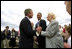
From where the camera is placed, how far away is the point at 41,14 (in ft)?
17.3

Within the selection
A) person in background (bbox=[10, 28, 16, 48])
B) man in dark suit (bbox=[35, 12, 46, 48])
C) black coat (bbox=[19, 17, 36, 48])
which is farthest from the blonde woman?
person in background (bbox=[10, 28, 16, 48])

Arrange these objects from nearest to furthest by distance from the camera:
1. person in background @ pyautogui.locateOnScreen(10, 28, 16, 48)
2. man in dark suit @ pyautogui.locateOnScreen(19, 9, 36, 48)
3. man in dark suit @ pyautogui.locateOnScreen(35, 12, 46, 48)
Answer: man in dark suit @ pyautogui.locateOnScreen(19, 9, 36, 48) → man in dark suit @ pyautogui.locateOnScreen(35, 12, 46, 48) → person in background @ pyautogui.locateOnScreen(10, 28, 16, 48)

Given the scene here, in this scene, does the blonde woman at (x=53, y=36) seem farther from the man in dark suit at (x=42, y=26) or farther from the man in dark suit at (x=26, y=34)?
the man in dark suit at (x=42, y=26)

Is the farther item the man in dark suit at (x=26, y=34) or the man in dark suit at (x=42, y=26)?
the man in dark suit at (x=42, y=26)

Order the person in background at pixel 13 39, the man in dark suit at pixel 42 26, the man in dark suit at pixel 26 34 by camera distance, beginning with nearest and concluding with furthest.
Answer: the man in dark suit at pixel 26 34
the man in dark suit at pixel 42 26
the person in background at pixel 13 39

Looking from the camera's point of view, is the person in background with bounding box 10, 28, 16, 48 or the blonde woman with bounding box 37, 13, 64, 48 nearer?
the blonde woman with bounding box 37, 13, 64, 48

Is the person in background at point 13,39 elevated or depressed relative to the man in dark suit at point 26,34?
depressed

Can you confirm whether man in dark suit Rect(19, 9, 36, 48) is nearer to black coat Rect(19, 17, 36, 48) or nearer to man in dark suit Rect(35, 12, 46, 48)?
black coat Rect(19, 17, 36, 48)

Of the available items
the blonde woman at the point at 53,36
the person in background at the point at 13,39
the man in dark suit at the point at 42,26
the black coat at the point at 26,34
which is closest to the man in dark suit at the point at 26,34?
the black coat at the point at 26,34

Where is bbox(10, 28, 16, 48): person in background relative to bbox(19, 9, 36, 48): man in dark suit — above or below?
below

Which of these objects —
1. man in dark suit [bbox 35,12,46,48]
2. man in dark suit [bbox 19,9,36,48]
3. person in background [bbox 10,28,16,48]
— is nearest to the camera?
man in dark suit [bbox 19,9,36,48]

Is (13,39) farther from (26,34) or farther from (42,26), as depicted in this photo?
(26,34)

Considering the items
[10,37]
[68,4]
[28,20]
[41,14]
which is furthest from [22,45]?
[10,37]

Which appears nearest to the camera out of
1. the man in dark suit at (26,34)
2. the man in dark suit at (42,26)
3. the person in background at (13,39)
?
the man in dark suit at (26,34)
